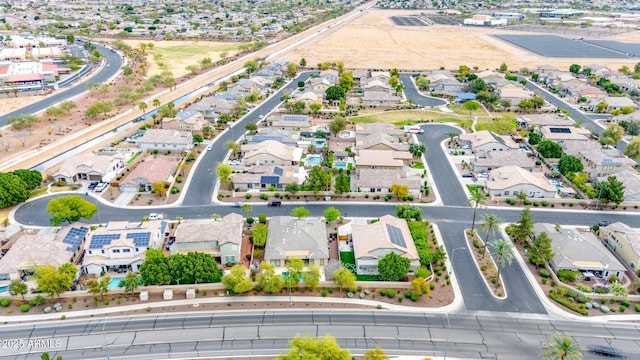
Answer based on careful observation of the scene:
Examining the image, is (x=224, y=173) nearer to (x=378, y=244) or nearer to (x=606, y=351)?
(x=378, y=244)

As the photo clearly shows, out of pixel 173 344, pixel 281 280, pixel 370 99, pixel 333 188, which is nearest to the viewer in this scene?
pixel 173 344

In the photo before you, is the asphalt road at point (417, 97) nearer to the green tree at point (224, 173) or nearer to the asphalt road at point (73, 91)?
the green tree at point (224, 173)

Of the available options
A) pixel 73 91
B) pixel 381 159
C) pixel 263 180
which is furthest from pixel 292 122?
pixel 73 91

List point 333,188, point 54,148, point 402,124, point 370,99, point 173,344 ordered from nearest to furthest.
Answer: point 173,344
point 333,188
point 54,148
point 402,124
point 370,99

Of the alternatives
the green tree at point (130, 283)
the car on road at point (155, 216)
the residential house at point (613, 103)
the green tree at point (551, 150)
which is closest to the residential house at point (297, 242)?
the green tree at point (130, 283)

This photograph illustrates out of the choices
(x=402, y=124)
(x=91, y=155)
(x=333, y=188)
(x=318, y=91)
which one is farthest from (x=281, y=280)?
(x=318, y=91)

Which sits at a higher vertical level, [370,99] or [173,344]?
[370,99]

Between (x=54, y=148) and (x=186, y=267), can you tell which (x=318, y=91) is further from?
(x=186, y=267)

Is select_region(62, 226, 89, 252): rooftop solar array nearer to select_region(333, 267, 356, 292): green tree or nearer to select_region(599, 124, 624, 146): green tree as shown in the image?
select_region(333, 267, 356, 292): green tree
